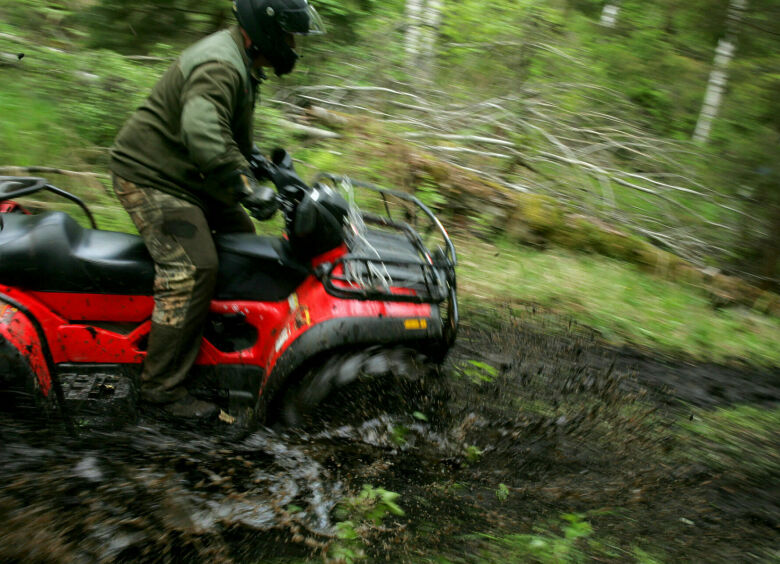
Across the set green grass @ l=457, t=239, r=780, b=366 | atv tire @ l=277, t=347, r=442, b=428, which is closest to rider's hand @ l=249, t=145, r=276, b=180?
atv tire @ l=277, t=347, r=442, b=428

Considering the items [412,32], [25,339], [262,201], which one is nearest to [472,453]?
[262,201]

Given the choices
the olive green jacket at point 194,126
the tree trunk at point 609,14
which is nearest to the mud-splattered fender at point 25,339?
the olive green jacket at point 194,126

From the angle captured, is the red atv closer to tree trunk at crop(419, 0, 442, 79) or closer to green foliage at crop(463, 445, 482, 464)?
green foliage at crop(463, 445, 482, 464)

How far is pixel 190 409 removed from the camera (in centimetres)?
284

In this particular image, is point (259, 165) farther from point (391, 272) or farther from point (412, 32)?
point (412, 32)

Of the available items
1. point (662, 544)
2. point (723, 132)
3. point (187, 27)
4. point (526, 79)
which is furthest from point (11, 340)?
point (526, 79)

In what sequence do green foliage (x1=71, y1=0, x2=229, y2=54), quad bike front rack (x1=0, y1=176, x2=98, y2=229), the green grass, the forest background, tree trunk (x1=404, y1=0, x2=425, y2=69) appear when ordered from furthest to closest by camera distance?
tree trunk (x1=404, y1=0, x2=425, y2=69) → green foliage (x1=71, y1=0, x2=229, y2=54) → the forest background → the green grass → quad bike front rack (x1=0, y1=176, x2=98, y2=229)

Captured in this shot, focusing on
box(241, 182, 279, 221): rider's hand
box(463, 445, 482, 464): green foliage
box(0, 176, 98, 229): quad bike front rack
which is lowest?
box(463, 445, 482, 464): green foliage

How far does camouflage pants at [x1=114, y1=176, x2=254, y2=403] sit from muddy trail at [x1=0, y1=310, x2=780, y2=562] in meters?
0.26

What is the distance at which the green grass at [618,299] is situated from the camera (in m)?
5.46

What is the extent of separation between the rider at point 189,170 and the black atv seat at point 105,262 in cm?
11

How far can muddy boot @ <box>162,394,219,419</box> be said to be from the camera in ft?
9.25

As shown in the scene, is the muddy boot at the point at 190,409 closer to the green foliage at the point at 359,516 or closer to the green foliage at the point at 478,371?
the green foliage at the point at 359,516

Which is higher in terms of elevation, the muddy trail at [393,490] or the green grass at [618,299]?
the muddy trail at [393,490]
